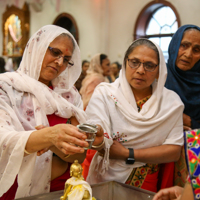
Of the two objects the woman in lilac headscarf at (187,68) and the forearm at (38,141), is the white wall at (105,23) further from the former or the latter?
the forearm at (38,141)

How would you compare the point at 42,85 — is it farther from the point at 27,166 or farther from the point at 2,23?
the point at 2,23

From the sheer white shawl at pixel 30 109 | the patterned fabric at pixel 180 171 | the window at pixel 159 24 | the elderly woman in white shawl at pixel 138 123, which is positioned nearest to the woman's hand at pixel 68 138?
the sheer white shawl at pixel 30 109

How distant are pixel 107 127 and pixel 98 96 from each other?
26 cm

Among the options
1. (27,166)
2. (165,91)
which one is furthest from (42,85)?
(165,91)

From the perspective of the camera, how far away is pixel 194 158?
813mm

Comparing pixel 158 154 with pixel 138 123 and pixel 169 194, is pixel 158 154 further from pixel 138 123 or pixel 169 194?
pixel 169 194

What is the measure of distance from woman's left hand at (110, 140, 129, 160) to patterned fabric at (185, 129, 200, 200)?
984mm

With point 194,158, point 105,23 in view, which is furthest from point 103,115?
point 105,23

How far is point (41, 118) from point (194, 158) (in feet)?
3.58

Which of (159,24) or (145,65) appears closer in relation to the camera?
(145,65)

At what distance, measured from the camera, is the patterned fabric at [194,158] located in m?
0.80

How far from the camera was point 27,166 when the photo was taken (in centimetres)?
143

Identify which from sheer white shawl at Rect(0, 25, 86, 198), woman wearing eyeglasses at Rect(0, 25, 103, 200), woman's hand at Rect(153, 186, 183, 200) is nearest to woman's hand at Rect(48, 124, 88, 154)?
woman wearing eyeglasses at Rect(0, 25, 103, 200)

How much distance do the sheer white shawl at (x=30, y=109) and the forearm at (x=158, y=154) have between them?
47 cm
